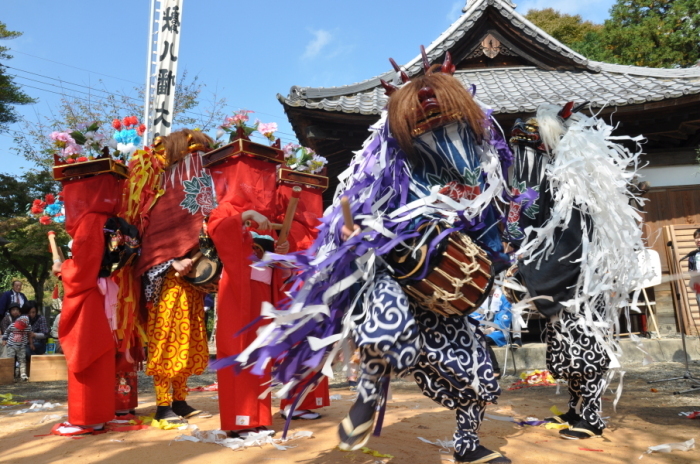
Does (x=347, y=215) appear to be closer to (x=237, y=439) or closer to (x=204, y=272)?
(x=237, y=439)

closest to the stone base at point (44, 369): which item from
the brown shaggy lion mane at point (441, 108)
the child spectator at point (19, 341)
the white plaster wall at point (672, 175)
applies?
the child spectator at point (19, 341)

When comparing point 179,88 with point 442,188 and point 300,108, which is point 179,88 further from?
point 442,188

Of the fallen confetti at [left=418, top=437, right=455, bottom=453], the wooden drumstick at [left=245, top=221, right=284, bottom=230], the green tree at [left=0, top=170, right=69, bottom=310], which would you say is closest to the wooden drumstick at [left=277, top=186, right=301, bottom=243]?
the wooden drumstick at [left=245, top=221, right=284, bottom=230]

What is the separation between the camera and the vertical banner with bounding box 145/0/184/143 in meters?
9.55

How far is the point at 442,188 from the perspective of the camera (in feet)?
8.71

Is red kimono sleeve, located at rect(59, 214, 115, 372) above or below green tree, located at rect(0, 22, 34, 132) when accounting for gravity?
below

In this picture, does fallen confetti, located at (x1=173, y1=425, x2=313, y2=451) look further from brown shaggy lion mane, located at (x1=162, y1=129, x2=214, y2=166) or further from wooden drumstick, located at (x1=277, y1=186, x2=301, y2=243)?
brown shaggy lion mane, located at (x1=162, y1=129, x2=214, y2=166)

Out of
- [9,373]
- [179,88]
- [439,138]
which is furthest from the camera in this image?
[179,88]

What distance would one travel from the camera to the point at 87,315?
3.77 metres

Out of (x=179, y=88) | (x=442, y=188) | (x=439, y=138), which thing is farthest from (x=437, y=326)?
(x=179, y=88)

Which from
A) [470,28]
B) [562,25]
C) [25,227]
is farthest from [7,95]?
[562,25]

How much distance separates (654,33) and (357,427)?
20294 millimetres

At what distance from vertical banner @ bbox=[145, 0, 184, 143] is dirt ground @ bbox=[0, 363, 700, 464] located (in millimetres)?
5954

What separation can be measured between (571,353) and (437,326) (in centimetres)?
122
